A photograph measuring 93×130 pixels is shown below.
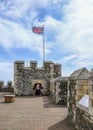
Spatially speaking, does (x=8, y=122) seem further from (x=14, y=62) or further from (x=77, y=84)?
(x=14, y=62)

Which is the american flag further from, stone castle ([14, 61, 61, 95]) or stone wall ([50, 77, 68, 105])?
stone wall ([50, 77, 68, 105])

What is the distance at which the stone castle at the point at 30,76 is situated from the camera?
86.1 feet

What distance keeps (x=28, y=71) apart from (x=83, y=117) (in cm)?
1909

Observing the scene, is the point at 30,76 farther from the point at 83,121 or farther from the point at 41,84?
the point at 83,121

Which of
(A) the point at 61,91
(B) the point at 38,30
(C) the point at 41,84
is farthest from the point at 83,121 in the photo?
(B) the point at 38,30

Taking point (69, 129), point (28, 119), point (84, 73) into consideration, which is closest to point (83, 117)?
point (69, 129)

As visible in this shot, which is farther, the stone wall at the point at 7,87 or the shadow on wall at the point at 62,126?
the stone wall at the point at 7,87

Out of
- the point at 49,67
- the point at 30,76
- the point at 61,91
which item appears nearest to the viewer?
the point at 61,91

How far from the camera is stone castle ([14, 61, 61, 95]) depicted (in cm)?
2625

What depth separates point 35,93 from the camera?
86.1 ft

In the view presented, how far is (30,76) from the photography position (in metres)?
26.5

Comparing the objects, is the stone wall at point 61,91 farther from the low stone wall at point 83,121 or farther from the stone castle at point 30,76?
the stone castle at point 30,76

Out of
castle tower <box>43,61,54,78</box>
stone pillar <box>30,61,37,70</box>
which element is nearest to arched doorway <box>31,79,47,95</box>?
castle tower <box>43,61,54,78</box>

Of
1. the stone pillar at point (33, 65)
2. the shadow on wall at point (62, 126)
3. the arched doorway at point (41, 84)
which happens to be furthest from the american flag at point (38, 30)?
the shadow on wall at point (62, 126)
